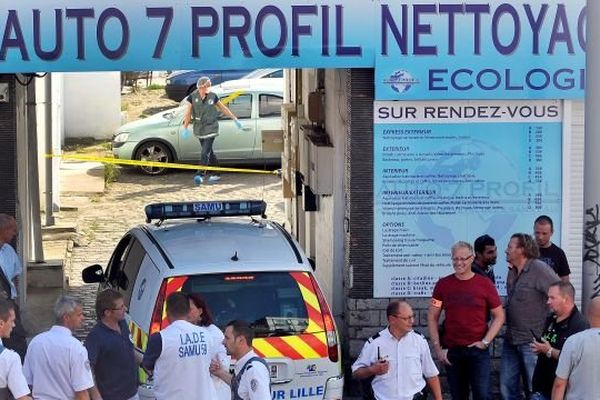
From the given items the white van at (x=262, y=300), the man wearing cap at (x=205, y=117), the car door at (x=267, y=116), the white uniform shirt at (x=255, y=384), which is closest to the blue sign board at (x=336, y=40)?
the white van at (x=262, y=300)

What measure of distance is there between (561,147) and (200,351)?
15.1ft

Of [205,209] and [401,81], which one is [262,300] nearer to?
[205,209]

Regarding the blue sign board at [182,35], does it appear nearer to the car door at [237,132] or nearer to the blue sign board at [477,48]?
the blue sign board at [477,48]

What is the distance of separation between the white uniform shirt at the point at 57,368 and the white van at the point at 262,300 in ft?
4.13

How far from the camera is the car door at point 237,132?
23016 mm

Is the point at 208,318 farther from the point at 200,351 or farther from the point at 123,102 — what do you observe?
the point at 123,102

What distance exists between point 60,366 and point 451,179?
179 inches

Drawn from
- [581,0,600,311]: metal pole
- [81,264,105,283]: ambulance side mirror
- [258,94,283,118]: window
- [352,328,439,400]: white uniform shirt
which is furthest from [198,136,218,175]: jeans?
[352,328,439,400]: white uniform shirt

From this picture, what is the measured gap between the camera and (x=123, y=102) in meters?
30.1

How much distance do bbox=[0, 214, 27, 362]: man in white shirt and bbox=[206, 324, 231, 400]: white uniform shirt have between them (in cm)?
215

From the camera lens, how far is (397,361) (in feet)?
29.2

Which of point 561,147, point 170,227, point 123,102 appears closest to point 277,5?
point 170,227

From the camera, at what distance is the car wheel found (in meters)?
23.0

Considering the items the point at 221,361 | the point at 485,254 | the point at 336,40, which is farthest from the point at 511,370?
the point at 336,40
